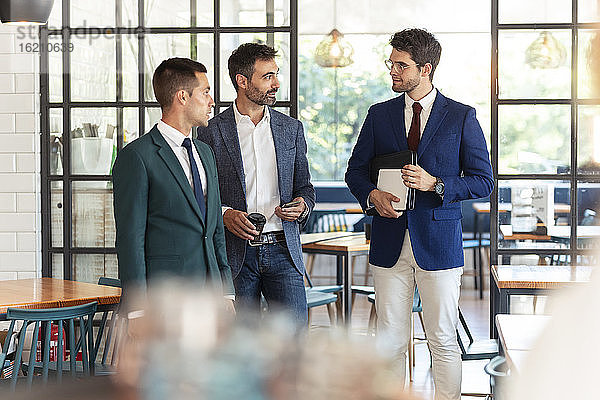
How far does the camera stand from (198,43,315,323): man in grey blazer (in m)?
3.62

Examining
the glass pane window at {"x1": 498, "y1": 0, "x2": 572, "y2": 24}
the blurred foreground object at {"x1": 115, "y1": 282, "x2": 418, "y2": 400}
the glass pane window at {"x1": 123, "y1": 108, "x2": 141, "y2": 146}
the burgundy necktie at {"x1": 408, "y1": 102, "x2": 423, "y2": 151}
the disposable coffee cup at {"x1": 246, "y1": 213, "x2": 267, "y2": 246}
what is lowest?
the disposable coffee cup at {"x1": 246, "y1": 213, "x2": 267, "y2": 246}

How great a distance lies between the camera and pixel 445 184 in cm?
348

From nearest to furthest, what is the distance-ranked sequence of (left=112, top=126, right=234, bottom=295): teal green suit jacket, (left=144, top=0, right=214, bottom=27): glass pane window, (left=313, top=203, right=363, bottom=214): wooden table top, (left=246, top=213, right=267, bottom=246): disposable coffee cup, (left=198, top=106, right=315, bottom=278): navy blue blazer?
(left=112, top=126, right=234, bottom=295): teal green suit jacket
(left=246, top=213, right=267, bottom=246): disposable coffee cup
(left=198, top=106, right=315, bottom=278): navy blue blazer
(left=144, top=0, right=214, bottom=27): glass pane window
(left=313, top=203, right=363, bottom=214): wooden table top

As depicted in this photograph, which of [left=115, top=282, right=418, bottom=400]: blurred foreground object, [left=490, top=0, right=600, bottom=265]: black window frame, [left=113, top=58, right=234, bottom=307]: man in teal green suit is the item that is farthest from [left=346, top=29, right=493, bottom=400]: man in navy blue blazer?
[left=115, top=282, right=418, bottom=400]: blurred foreground object

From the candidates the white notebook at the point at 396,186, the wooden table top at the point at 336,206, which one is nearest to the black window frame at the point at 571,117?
the white notebook at the point at 396,186

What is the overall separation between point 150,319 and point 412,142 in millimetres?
3255

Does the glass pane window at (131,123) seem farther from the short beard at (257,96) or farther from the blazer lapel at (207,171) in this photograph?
the blazer lapel at (207,171)

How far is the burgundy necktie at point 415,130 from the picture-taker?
3617 mm

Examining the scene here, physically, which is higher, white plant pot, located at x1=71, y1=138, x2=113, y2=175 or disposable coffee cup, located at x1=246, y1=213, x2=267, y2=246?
white plant pot, located at x1=71, y1=138, x2=113, y2=175

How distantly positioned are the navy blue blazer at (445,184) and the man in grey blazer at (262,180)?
16.0 inches

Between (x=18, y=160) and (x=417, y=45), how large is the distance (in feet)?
9.01

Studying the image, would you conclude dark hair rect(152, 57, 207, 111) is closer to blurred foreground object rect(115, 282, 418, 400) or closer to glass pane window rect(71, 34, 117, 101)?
glass pane window rect(71, 34, 117, 101)

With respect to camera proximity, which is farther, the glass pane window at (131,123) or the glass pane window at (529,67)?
the glass pane window at (131,123)

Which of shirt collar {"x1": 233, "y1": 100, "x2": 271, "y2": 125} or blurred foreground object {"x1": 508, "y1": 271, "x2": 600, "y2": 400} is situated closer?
blurred foreground object {"x1": 508, "y1": 271, "x2": 600, "y2": 400}
